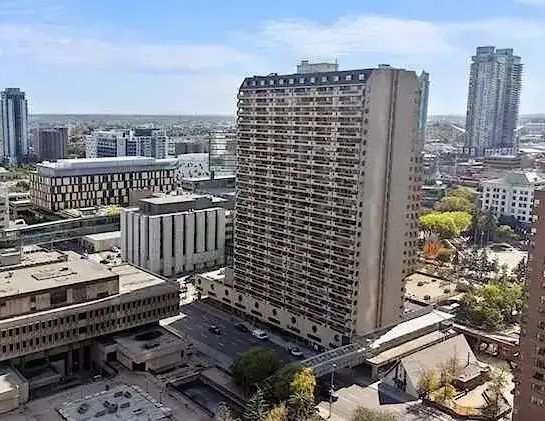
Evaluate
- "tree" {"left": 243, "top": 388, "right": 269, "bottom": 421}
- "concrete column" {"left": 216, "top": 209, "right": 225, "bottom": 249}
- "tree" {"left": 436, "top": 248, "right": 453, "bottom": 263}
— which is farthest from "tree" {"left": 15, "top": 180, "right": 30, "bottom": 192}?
"tree" {"left": 243, "top": 388, "right": 269, "bottom": 421}

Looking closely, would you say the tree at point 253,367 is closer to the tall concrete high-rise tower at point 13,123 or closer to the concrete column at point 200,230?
the concrete column at point 200,230

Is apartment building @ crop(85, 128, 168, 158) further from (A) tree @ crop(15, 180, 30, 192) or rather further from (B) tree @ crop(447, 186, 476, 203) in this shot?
(B) tree @ crop(447, 186, 476, 203)

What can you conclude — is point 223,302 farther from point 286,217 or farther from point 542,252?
point 542,252

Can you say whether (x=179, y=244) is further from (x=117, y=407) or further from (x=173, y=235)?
(x=117, y=407)

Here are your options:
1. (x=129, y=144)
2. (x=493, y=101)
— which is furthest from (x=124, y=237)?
(x=493, y=101)

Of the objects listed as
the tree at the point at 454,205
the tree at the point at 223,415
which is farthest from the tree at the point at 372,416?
→ the tree at the point at 454,205

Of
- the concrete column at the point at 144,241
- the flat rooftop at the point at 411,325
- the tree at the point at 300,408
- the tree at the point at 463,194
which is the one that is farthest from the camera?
the tree at the point at 463,194

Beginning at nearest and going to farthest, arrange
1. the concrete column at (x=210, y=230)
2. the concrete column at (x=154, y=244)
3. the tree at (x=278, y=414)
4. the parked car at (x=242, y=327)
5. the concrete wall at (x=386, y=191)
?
1. the tree at (x=278, y=414)
2. the concrete wall at (x=386, y=191)
3. the parked car at (x=242, y=327)
4. the concrete column at (x=154, y=244)
5. the concrete column at (x=210, y=230)
